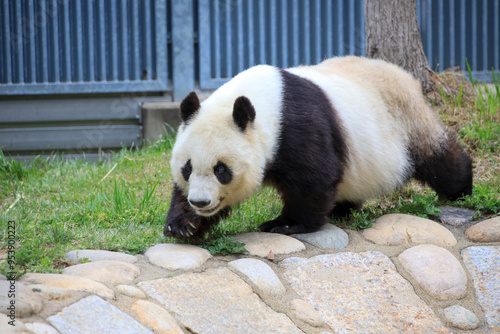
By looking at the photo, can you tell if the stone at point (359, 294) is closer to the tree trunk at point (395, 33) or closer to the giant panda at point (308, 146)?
the giant panda at point (308, 146)

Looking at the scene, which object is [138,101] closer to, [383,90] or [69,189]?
[69,189]

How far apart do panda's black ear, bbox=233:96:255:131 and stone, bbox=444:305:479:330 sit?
148 cm

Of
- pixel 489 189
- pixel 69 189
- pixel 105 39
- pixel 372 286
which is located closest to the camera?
pixel 372 286

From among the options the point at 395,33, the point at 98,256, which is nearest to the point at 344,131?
the point at 98,256

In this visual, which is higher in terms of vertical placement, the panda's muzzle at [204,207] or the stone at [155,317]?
the panda's muzzle at [204,207]

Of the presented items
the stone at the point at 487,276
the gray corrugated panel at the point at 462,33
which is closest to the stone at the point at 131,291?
the stone at the point at 487,276

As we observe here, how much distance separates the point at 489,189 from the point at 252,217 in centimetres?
185

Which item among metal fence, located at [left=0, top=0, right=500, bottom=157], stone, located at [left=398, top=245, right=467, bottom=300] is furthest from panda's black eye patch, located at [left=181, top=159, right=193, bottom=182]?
metal fence, located at [left=0, top=0, right=500, bottom=157]

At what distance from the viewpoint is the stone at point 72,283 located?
2.61 meters

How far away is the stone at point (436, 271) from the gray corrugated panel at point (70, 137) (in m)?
4.17

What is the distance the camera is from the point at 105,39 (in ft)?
22.4

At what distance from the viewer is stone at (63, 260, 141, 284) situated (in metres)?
2.78

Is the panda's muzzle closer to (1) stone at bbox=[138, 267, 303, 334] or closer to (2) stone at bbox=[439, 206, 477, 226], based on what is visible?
(1) stone at bbox=[138, 267, 303, 334]

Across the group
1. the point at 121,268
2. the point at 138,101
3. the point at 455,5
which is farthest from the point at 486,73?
the point at 121,268
